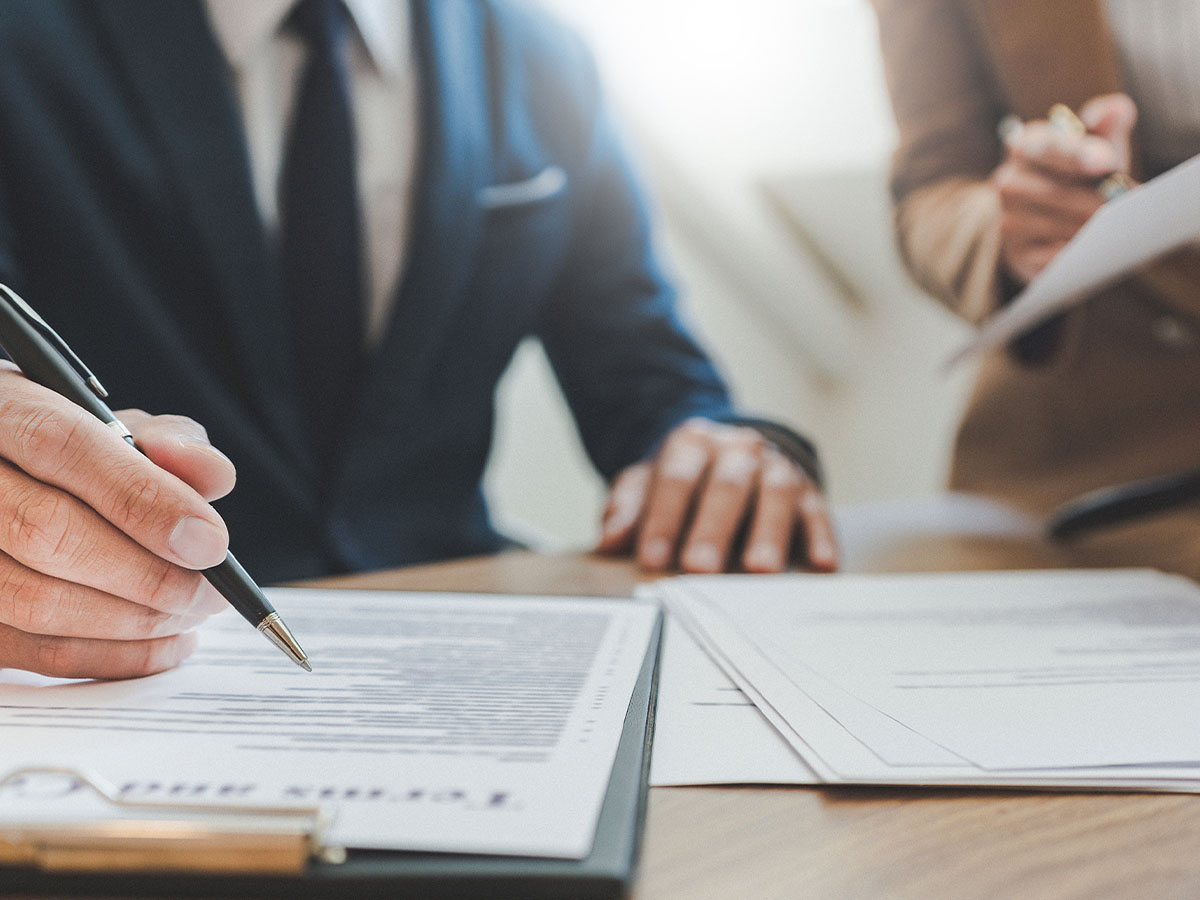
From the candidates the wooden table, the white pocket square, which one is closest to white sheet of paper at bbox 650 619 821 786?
the wooden table

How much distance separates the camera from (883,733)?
20 centimetres

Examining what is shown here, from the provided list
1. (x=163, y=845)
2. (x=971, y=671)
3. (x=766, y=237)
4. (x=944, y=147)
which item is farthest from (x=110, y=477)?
(x=766, y=237)

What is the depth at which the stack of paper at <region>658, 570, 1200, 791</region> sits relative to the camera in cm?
19

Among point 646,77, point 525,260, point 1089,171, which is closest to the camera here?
point 1089,171

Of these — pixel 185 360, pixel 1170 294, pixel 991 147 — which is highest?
pixel 185 360

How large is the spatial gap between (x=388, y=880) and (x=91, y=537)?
14 centimetres

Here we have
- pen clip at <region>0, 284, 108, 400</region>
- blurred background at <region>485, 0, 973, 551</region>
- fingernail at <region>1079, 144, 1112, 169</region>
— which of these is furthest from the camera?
blurred background at <region>485, 0, 973, 551</region>

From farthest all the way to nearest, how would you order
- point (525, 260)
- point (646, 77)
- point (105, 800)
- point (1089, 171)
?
point (646, 77) → point (525, 260) → point (1089, 171) → point (105, 800)

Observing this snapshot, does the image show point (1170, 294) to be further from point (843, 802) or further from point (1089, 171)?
point (843, 802)

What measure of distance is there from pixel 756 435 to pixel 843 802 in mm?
368

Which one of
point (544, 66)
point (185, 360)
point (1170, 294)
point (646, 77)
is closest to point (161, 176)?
point (185, 360)

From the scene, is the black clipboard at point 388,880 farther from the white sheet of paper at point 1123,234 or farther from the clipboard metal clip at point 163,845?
the white sheet of paper at point 1123,234

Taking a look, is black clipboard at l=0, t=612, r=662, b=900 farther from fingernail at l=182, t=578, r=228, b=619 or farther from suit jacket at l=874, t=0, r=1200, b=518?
suit jacket at l=874, t=0, r=1200, b=518

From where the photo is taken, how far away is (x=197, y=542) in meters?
0.21
